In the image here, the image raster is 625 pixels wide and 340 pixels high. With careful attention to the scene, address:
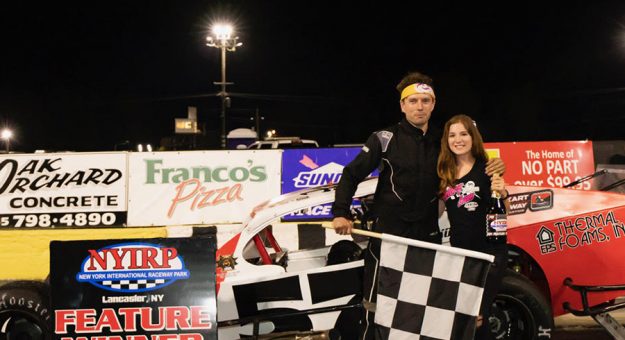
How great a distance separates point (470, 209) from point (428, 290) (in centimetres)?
67

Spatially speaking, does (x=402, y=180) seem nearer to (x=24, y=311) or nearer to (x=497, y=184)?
(x=497, y=184)

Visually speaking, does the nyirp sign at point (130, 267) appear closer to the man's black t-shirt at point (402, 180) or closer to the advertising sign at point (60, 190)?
the man's black t-shirt at point (402, 180)

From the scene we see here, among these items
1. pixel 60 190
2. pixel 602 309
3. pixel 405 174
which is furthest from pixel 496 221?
pixel 60 190

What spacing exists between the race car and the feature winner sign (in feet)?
1.86

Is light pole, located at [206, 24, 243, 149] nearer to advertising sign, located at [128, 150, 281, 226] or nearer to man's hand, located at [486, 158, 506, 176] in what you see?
advertising sign, located at [128, 150, 281, 226]

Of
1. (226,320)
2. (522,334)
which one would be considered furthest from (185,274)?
(522,334)

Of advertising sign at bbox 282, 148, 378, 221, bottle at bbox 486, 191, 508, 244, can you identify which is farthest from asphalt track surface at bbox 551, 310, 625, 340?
advertising sign at bbox 282, 148, 378, 221

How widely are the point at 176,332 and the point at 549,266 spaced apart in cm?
308

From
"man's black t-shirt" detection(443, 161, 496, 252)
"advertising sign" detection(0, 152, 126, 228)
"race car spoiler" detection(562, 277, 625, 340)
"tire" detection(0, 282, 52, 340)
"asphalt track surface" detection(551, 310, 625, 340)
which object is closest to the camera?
"man's black t-shirt" detection(443, 161, 496, 252)

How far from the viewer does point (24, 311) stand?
4.61 m

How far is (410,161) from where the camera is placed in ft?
12.2

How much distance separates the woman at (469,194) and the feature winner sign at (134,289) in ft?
4.96

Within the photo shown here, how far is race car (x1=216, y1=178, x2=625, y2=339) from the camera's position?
4453mm

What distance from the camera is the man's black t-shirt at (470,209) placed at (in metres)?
3.71
